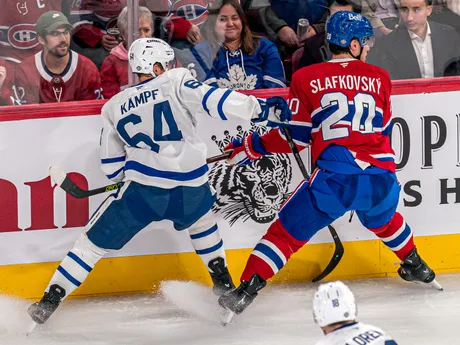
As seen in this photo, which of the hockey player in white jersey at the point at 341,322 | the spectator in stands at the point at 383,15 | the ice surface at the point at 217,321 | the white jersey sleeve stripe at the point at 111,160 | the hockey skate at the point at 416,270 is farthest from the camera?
the spectator in stands at the point at 383,15

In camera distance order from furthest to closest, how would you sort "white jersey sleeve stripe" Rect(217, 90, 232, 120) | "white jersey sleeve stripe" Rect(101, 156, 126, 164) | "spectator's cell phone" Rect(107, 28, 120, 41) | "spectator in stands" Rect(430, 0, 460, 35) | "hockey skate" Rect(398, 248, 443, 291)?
"spectator in stands" Rect(430, 0, 460, 35) < "hockey skate" Rect(398, 248, 443, 291) < "spectator's cell phone" Rect(107, 28, 120, 41) < "white jersey sleeve stripe" Rect(101, 156, 126, 164) < "white jersey sleeve stripe" Rect(217, 90, 232, 120)

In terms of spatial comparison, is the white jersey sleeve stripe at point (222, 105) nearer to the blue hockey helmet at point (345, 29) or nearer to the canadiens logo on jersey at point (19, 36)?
the blue hockey helmet at point (345, 29)

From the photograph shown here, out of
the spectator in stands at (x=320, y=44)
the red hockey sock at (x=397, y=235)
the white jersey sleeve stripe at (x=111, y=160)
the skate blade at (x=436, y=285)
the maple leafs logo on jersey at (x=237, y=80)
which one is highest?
the spectator in stands at (x=320, y=44)

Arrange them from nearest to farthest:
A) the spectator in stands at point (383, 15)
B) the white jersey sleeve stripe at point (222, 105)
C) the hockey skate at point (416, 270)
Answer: the white jersey sleeve stripe at point (222, 105), the hockey skate at point (416, 270), the spectator in stands at point (383, 15)

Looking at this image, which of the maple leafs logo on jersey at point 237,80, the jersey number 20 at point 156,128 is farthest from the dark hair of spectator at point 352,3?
the jersey number 20 at point 156,128

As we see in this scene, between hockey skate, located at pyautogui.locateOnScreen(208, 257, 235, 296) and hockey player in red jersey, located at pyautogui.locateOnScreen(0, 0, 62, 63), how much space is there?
1.14 meters

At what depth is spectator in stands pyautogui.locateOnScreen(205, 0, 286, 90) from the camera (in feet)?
14.3

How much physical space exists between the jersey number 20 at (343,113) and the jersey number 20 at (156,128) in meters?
0.56

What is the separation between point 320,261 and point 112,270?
0.91 metres

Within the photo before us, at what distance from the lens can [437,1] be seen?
15.0ft

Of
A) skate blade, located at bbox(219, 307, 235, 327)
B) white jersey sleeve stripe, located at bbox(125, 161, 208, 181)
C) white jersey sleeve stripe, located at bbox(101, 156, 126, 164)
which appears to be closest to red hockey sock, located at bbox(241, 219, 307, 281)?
skate blade, located at bbox(219, 307, 235, 327)

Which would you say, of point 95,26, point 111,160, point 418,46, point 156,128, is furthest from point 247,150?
point 418,46

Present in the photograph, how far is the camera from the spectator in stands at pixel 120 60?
426 centimetres

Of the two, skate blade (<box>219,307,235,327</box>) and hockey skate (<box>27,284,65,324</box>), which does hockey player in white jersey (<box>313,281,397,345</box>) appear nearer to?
skate blade (<box>219,307,235,327</box>)
